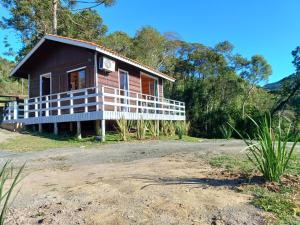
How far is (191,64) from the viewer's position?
34.5 meters

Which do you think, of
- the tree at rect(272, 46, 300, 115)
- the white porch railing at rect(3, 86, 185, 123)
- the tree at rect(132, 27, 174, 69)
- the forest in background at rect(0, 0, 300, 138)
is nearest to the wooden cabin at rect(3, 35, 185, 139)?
the white porch railing at rect(3, 86, 185, 123)

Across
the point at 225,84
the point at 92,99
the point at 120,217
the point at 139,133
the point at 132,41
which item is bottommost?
the point at 120,217

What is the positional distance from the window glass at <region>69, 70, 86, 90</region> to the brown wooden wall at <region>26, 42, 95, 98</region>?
0.22 metres

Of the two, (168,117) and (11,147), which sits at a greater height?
(168,117)

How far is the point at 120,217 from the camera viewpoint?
117 inches

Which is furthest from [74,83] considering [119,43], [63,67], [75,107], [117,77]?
[119,43]

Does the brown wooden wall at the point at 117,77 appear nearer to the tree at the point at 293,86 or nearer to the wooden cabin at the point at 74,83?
the wooden cabin at the point at 74,83

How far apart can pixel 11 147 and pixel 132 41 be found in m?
25.9

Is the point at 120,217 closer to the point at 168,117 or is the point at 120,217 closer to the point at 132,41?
the point at 168,117

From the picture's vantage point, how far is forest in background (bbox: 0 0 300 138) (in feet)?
76.2

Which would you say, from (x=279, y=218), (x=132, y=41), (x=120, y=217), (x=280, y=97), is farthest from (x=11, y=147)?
(x=132, y=41)

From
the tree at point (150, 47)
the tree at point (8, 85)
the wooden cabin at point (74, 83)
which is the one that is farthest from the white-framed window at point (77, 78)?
the tree at point (8, 85)

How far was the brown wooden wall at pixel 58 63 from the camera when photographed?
1464 cm

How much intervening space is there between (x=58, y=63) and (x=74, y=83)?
153 centimetres
